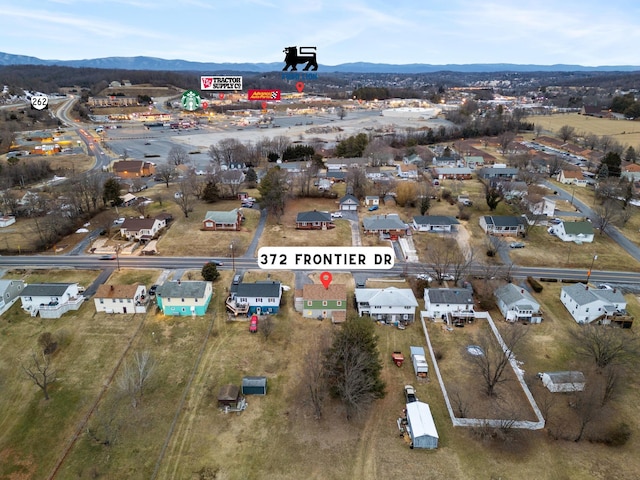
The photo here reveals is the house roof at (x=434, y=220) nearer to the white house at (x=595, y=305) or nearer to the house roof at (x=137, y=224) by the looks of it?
the white house at (x=595, y=305)

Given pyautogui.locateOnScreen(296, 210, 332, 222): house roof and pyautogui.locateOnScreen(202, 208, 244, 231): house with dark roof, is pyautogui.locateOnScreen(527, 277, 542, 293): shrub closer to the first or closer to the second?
pyautogui.locateOnScreen(296, 210, 332, 222): house roof

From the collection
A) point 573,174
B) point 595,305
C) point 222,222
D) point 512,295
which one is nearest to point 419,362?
point 512,295

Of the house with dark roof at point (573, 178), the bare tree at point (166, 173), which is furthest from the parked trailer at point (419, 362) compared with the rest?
the house with dark roof at point (573, 178)

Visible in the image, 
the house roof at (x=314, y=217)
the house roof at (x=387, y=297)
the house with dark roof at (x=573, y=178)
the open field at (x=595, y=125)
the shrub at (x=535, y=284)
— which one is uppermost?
the open field at (x=595, y=125)

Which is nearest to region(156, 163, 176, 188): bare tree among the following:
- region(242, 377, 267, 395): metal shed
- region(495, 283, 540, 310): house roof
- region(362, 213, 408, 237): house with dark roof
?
region(362, 213, 408, 237): house with dark roof

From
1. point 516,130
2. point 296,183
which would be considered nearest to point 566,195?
point 296,183

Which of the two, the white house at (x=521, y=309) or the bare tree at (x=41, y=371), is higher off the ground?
the white house at (x=521, y=309)
